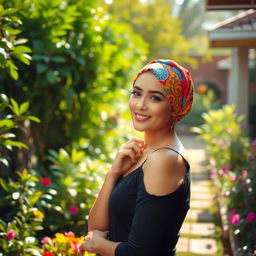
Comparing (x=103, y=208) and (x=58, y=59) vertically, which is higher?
(x=58, y=59)

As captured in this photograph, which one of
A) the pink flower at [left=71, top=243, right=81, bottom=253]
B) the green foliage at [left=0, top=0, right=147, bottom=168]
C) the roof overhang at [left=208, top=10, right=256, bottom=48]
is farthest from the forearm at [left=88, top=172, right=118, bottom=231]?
the roof overhang at [left=208, top=10, right=256, bottom=48]

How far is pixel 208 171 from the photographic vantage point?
914 cm

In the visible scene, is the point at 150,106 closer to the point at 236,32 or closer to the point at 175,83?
the point at 175,83

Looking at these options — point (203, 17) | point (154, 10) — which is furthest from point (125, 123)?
point (203, 17)

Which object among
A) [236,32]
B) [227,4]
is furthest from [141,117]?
[236,32]

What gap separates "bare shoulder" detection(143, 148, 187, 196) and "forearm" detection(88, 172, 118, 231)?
285mm

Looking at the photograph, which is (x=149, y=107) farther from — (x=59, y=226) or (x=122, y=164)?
(x=59, y=226)

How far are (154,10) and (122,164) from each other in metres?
17.7

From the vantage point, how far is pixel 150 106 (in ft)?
6.16

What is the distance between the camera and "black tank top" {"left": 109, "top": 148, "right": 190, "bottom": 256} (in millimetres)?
1738

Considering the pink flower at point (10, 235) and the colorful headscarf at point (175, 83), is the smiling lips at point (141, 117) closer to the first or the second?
the colorful headscarf at point (175, 83)

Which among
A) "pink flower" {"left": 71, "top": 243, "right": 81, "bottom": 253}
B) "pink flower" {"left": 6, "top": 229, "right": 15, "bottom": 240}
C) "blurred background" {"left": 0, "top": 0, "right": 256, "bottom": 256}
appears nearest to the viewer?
"pink flower" {"left": 71, "top": 243, "right": 81, "bottom": 253}

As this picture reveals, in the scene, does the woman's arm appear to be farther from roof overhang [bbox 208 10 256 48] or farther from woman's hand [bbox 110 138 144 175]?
roof overhang [bbox 208 10 256 48]

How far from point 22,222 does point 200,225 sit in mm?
2890
